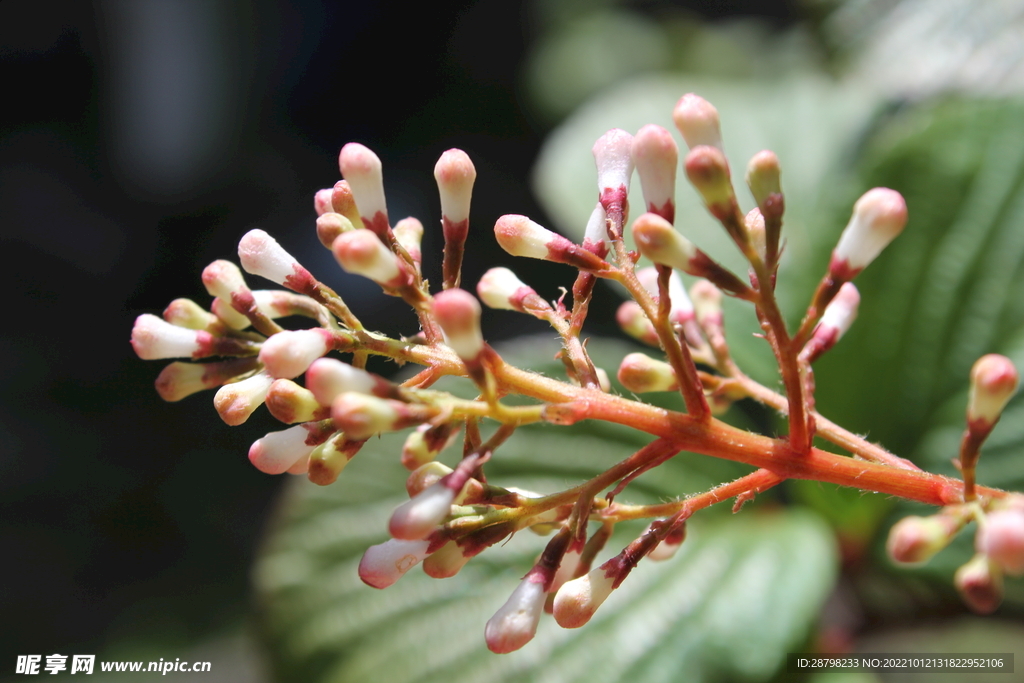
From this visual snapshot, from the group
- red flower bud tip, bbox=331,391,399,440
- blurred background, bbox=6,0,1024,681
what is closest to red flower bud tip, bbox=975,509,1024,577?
red flower bud tip, bbox=331,391,399,440

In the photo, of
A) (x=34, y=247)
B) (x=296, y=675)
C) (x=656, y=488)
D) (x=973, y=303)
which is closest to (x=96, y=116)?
(x=34, y=247)

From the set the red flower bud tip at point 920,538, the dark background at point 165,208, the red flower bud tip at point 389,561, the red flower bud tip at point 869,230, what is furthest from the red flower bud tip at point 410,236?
the dark background at point 165,208

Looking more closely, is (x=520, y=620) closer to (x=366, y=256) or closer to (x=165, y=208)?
(x=366, y=256)

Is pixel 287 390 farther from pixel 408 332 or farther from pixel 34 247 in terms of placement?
pixel 34 247

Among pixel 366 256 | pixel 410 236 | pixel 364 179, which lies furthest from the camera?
pixel 410 236

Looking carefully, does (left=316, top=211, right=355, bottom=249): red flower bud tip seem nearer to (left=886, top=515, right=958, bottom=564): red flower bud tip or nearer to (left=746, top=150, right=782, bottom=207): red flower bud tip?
(left=746, top=150, right=782, bottom=207): red flower bud tip

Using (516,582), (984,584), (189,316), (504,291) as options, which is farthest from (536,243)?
(516,582)
